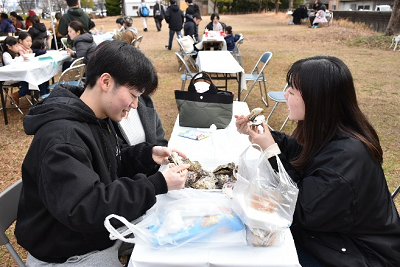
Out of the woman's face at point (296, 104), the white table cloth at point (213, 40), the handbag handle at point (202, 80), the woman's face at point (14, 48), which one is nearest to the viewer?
the woman's face at point (296, 104)

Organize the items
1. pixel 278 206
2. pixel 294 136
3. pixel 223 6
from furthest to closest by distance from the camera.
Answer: pixel 223 6 < pixel 294 136 < pixel 278 206

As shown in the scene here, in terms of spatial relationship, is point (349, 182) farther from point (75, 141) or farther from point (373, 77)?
point (373, 77)

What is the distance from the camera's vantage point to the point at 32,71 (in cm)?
491

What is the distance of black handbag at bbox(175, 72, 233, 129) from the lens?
2.57 meters

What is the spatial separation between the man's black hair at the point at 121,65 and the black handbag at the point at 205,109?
1288 mm

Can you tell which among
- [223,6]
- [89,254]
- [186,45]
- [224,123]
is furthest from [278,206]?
[223,6]

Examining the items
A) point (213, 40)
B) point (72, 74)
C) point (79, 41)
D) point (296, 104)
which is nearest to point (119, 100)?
point (296, 104)

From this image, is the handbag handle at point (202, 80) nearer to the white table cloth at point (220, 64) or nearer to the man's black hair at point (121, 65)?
the man's black hair at point (121, 65)

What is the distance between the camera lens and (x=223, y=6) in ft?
142

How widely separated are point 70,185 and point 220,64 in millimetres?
4791

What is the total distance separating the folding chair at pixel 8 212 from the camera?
4.80 feet

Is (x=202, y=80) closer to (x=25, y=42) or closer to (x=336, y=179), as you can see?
(x=336, y=179)

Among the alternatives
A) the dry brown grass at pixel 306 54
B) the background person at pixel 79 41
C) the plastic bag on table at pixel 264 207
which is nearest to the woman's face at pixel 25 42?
the background person at pixel 79 41

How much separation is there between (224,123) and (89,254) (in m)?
1.52
